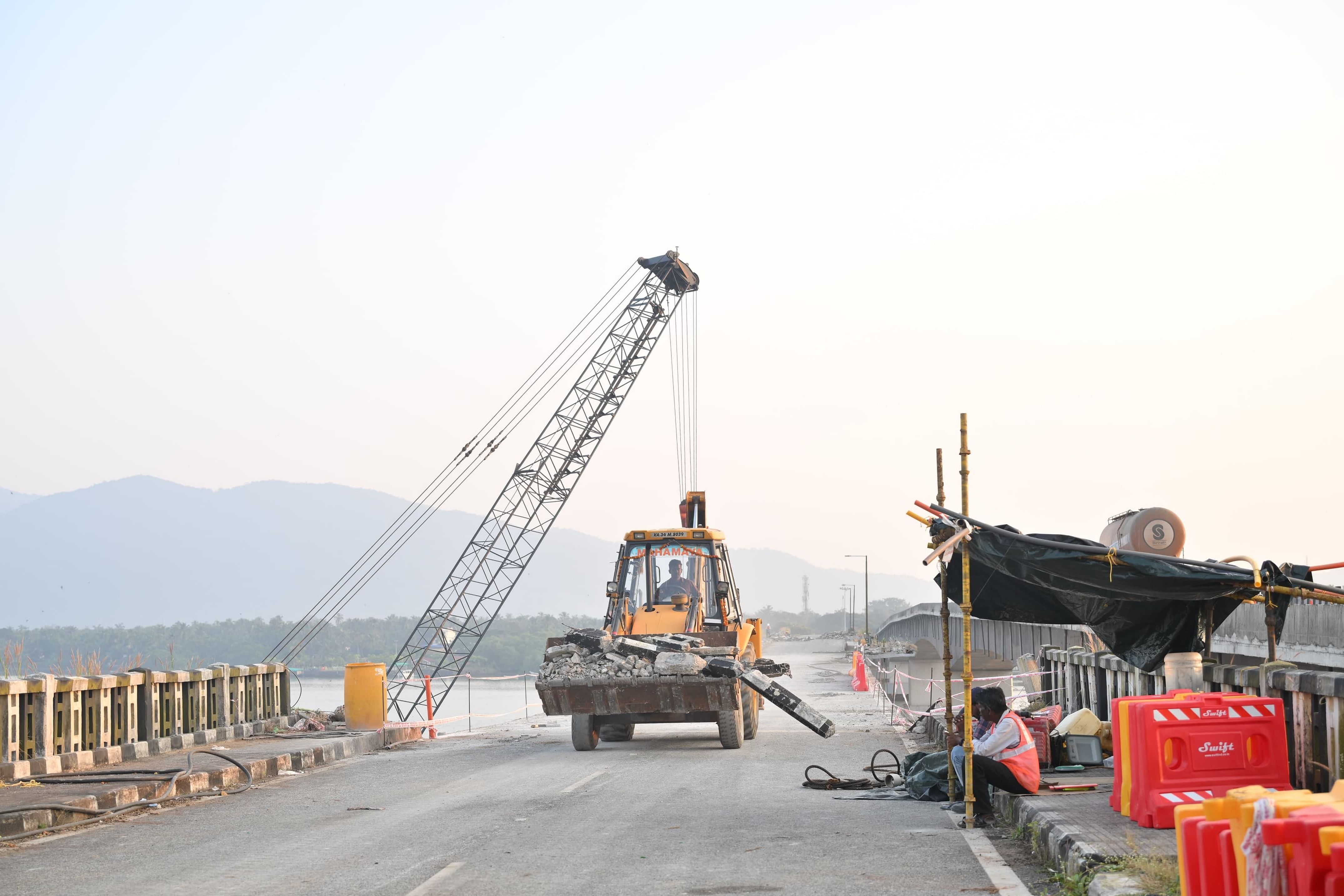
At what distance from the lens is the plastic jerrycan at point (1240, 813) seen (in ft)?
15.3

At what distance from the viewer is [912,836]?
Answer: 977 centimetres

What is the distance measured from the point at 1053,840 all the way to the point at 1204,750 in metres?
1.15

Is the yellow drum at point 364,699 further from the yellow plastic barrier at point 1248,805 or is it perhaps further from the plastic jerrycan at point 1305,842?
the plastic jerrycan at point 1305,842

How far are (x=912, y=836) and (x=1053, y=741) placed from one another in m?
3.33

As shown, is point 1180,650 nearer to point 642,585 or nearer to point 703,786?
point 703,786

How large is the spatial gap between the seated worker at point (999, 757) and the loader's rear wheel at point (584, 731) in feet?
27.0

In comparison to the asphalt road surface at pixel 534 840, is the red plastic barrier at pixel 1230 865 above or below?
above

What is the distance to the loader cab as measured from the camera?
21.7 m

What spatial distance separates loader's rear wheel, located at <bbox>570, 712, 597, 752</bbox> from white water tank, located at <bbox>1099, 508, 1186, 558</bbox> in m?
8.49

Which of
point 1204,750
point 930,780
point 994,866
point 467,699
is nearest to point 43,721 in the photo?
point 930,780

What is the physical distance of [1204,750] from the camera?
8.38 meters

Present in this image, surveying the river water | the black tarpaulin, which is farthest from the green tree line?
the black tarpaulin

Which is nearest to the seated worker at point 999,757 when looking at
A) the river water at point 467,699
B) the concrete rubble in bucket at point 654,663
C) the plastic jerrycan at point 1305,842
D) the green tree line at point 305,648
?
Answer: the plastic jerrycan at point 1305,842

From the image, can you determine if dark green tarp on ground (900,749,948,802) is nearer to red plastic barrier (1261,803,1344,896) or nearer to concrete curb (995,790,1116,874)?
concrete curb (995,790,1116,874)
